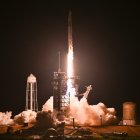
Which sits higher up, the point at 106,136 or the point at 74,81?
the point at 74,81

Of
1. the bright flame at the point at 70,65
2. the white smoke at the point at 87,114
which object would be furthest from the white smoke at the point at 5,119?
the bright flame at the point at 70,65

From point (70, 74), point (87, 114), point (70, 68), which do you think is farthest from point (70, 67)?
point (87, 114)

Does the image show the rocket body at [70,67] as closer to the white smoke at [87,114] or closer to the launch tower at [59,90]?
the launch tower at [59,90]

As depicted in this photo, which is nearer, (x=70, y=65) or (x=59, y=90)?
(x=59, y=90)

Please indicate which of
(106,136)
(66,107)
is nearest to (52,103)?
(66,107)

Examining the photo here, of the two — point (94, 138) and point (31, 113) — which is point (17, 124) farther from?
point (94, 138)

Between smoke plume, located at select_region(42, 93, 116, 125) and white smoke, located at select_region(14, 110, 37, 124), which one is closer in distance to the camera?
white smoke, located at select_region(14, 110, 37, 124)

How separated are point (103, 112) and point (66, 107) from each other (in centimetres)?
620

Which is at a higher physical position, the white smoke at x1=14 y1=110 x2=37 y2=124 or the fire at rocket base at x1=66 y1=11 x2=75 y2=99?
the fire at rocket base at x1=66 y1=11 x2=75 y2=99

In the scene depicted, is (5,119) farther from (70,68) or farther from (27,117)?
(70,68)

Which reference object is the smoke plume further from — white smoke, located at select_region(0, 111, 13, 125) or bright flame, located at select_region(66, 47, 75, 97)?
white smoke, located at select_region(0, 111, 13, 125)

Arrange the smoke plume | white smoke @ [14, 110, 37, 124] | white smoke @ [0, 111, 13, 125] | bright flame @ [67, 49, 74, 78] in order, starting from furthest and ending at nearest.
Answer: white smoke @ [0, 111, 13, 125] → bright flame @ [67, 49, 74, 78] → the smoke plume → white smoke @ [14, 110, 37, 124]

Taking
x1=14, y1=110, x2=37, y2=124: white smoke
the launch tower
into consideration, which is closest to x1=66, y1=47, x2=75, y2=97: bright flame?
the launch tower

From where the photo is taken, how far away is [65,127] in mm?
79812
